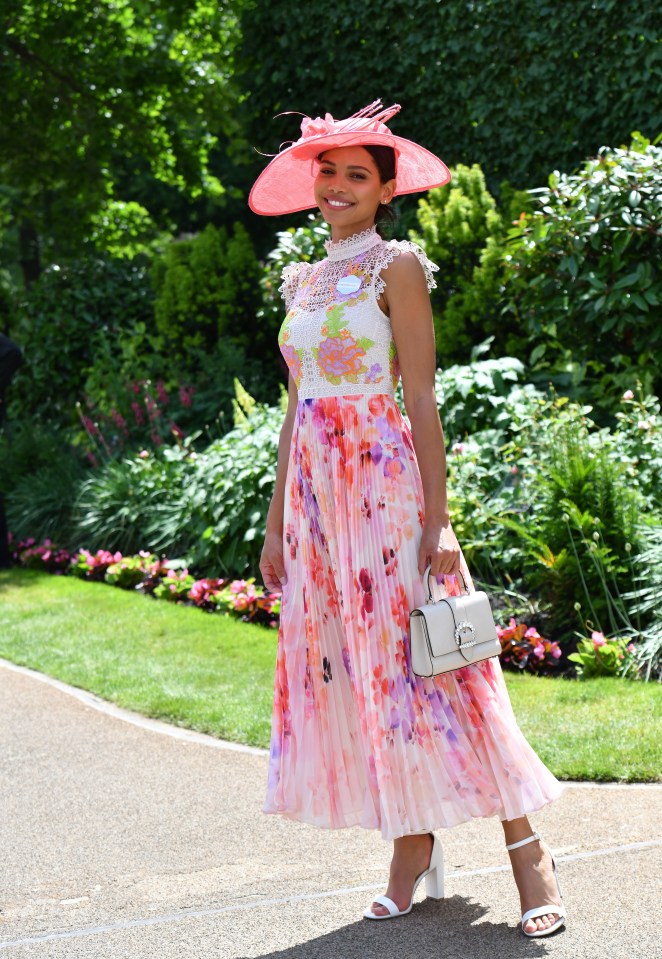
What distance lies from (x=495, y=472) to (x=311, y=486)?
10.9 ft

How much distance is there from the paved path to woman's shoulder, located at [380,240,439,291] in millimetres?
1631

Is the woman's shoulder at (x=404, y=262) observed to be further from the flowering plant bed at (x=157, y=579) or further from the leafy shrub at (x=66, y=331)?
the leafy shrub at (x=66, y=331)

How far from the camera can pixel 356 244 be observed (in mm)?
3238

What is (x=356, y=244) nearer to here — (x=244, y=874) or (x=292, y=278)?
(x=292, y=278)

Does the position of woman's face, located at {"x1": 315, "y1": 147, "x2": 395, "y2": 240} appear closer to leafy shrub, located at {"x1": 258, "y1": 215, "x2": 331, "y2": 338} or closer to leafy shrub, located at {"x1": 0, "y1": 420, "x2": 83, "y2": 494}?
leafy shrub, located at {"x1": 258, "y1": 215, "x2": 331, "y2": 338}

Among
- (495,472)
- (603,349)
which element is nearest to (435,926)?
(495,472)

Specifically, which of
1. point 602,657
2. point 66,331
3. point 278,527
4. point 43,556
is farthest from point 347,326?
point 66,331

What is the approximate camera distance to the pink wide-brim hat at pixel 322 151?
10.4ft

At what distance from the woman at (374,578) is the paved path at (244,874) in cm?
14

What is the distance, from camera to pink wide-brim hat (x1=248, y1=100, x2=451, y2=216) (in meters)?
3.18

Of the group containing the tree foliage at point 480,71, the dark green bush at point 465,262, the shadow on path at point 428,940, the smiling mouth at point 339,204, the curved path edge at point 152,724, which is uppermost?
the tree foliage at point 480,71

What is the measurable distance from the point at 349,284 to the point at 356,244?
0.44ft

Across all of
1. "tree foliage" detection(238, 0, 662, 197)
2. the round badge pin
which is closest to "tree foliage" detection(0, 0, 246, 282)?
"tree foliage" detection(238, 0, 662, 197)

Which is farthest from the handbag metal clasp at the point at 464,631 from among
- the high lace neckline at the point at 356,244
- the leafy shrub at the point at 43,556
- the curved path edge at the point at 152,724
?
the leafy shrub at the point at 43,556
